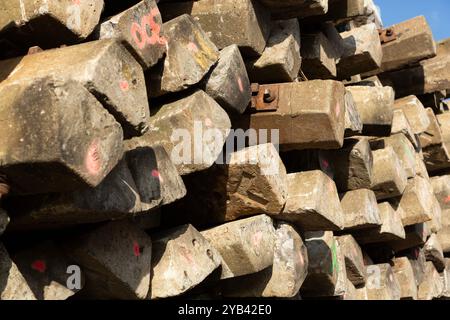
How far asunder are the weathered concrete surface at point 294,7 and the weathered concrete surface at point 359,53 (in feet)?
3.72

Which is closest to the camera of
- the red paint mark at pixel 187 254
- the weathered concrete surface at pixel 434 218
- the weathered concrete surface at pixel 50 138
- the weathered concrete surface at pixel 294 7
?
the weathered concrete surface at pixel 50 138

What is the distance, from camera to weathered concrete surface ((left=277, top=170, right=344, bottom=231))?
10.9ft

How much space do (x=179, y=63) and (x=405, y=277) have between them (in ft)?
10.6

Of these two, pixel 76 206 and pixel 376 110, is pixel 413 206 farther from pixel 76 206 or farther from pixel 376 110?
pixel 76 206

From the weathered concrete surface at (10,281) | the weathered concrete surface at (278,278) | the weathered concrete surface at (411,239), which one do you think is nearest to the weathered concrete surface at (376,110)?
the weathered concrete surface at (411,239)

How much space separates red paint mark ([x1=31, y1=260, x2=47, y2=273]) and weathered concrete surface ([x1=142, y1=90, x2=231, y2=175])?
71 centimetres

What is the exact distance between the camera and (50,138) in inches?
72.6

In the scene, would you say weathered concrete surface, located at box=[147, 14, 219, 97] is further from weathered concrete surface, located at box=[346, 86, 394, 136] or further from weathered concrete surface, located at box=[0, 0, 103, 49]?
weathered concrete surface, located at box=[346, 86, 394, 136]

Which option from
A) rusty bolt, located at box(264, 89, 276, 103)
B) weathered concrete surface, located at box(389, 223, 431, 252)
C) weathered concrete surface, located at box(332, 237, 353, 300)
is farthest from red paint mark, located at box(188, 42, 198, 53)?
weathered concrete surface, located at box(389, 223, 431, 252)

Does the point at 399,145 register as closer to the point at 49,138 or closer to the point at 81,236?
the point at 81,236

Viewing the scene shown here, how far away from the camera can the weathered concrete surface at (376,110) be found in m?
4.36

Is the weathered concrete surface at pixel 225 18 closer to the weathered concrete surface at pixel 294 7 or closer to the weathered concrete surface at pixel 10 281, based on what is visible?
the weathered concrete surface at pixel 294 7

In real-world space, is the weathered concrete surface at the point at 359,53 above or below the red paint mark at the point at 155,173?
below

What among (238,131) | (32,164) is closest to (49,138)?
(32,164)
